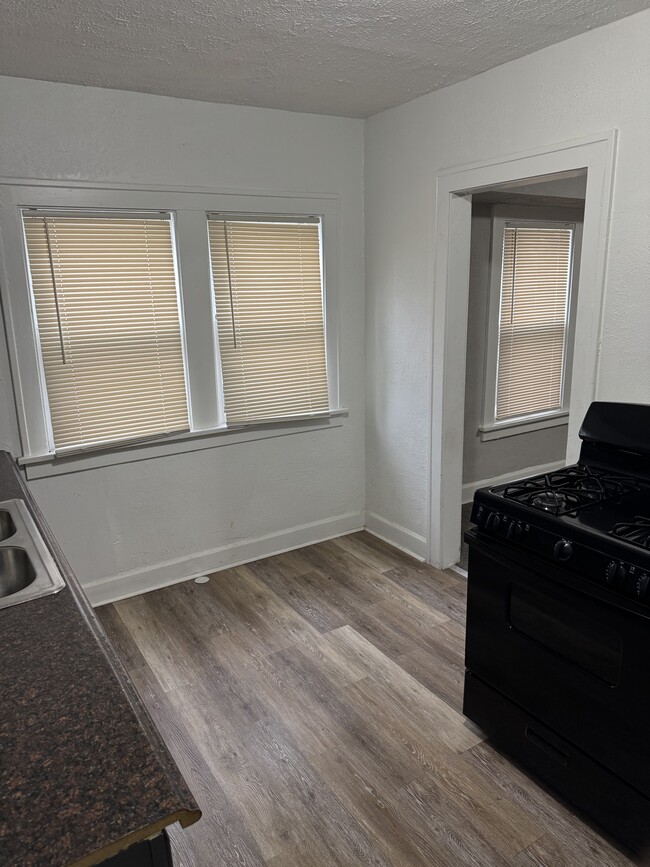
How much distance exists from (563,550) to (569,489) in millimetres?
392

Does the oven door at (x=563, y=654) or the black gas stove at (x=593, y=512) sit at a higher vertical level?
the black gas stove at (x=593, y=512)

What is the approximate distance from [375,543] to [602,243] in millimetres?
2259

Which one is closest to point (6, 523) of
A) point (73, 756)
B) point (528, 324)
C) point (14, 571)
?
point (14, 571)

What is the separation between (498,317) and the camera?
4.27 metres

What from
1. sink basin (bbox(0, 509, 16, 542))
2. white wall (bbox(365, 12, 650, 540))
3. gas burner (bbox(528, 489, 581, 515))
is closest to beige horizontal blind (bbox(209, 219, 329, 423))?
white wall (bbox(365, 12, 650, 540))

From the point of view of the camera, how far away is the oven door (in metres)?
1.60

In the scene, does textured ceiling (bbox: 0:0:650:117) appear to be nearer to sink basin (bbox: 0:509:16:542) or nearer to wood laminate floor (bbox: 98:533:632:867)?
sink basin (bbox: 0:509:16:542)

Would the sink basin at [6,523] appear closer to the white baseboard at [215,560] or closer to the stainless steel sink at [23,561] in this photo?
the stainless steel sink at [23,561]

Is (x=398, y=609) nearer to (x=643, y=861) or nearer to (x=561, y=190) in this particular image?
(x=643, y=861)

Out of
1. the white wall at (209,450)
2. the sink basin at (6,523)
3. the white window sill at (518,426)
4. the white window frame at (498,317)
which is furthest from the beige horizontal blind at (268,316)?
the sink basin at (6,523)

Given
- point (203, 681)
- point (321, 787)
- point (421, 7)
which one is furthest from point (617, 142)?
point (203, 681)

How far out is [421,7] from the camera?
1.98 meters

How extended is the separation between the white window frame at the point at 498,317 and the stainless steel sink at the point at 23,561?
3.28 meters

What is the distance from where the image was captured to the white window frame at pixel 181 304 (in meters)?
2.71
